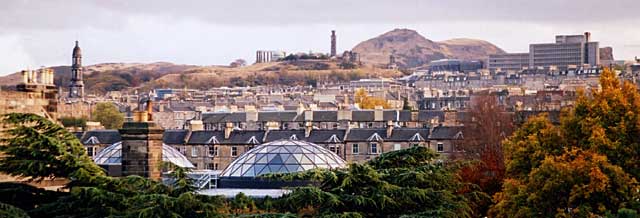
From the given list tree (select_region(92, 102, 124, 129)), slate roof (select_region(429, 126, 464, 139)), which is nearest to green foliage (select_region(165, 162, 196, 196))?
slate roof (select_region(429, 126, 464, 139))

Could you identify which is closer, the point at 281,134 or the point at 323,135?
the point at 323,135

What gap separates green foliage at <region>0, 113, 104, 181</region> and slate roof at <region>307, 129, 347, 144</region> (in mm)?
59055

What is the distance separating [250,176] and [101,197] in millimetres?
18076

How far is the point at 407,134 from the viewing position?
8244 centimetres

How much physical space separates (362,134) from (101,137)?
53.7ft

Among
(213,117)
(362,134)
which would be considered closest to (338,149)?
(362,134)

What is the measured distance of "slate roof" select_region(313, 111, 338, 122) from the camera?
102 metres

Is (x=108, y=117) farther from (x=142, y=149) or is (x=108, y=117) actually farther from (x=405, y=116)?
(x=142, y=149)

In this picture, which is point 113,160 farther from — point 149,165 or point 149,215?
point 149,215

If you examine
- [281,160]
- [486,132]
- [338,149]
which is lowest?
[338,149]

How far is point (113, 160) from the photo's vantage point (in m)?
53.7

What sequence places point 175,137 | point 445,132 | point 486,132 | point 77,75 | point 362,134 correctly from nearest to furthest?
point 486,132
point 445,132
point 362,134
point 175,137
point 77,75

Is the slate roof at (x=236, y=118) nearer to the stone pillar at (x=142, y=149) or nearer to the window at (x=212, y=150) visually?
the window at (x=212, y=150)

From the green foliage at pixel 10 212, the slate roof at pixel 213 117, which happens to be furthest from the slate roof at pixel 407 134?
the green foliage at pixel 10 212
